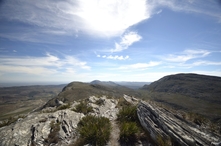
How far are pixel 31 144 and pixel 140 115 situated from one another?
8.91 m

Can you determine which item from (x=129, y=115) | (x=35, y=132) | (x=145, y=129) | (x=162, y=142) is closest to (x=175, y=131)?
(x=162, y=142)

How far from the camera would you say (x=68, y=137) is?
32.4ft

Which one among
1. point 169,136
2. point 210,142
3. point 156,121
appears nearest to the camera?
point 210,142

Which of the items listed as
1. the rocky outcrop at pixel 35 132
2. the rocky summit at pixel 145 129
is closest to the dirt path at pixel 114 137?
the rocky summit at pixel 145 129

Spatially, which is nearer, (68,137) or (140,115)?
(68,137)

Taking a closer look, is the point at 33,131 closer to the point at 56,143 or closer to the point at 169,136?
the point at 56,143

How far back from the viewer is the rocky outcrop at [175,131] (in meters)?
6.54

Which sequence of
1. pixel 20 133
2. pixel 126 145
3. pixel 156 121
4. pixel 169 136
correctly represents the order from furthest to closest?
pixel 20 133, pixel 156 121, pixel 126 145, pixel 169 136

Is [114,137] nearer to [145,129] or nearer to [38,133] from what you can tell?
[145,129]

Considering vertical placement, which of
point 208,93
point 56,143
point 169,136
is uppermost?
point 169,136

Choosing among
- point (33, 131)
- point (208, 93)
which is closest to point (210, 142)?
point (33, 131)

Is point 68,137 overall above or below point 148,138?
below

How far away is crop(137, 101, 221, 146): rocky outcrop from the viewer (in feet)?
21.5

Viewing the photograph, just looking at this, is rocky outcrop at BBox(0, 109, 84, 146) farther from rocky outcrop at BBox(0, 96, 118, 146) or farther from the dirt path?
the dirt path
